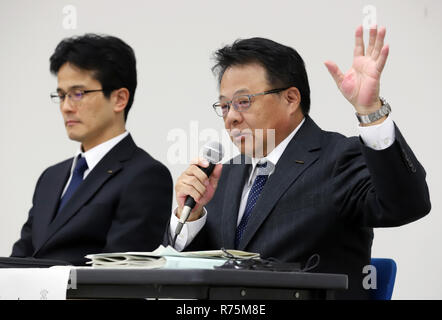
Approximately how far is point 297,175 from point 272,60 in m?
0.50

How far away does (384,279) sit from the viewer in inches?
84.3

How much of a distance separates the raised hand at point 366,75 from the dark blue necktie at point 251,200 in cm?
59

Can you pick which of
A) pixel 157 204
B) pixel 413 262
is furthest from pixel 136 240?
pixel 413 262

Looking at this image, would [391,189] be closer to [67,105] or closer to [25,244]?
[67,105]

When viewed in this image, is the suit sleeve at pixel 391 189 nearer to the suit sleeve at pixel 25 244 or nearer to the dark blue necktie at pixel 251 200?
the dark blue necktie at pixel 251 200

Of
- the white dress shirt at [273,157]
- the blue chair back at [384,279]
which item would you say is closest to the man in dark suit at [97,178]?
the white dress shirt at [273,157]

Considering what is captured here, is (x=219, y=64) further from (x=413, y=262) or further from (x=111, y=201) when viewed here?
(x=413, y=262)

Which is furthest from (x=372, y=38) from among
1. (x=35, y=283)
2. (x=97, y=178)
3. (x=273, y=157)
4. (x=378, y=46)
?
(x=97, y=178)

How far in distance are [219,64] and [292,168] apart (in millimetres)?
580

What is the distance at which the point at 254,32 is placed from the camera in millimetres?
3936

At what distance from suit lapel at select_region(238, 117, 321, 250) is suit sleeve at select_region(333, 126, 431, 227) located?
231mm

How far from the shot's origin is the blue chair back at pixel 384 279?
2107mm

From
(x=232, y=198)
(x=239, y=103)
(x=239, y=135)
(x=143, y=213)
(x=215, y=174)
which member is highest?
(x=239, y=103)

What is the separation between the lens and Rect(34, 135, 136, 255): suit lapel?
285 centimetres
